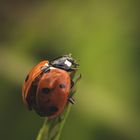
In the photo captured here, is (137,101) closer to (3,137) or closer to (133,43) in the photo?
(133,43)

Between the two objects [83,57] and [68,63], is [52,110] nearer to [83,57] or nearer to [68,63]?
[68,63]

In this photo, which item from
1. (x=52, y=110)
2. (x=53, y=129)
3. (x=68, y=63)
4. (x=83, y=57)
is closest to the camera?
(x=53, y=129)

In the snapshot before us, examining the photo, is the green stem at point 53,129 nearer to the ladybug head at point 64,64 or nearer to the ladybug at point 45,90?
the ladybug at point 45,90

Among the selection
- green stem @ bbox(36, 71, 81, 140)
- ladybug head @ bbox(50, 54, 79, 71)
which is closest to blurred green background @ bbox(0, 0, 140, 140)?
ladybug head @ bbox(50, 54, 79, 71)

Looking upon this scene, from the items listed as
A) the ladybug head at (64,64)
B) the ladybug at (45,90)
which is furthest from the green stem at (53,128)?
the ladybug head at (64,64)

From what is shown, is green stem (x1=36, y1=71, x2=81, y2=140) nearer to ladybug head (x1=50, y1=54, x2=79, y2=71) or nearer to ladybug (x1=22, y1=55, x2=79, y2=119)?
ladybug (x1=22, y1=55, x2=79, y2=119)

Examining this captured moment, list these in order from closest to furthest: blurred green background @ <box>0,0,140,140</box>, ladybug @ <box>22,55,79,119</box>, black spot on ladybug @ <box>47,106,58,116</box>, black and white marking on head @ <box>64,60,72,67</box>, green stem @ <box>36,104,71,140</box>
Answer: green stem @ <box>36,104,71,140</box>, black spot on ladybug @ <box>47,106,58,116</box>, ladybug @ <box>22,55,79,119</box>, black and white marking on head @ <box>64,60,72,67</box>, blurred green background @ <box>0,0,140,140</box>

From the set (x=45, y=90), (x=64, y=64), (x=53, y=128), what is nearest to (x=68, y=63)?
(x=64, y=64)

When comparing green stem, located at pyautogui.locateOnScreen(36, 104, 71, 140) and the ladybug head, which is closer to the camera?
green stem, located at pyautogui.locateOnScreen(36, 104, 71, 140)
